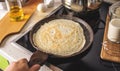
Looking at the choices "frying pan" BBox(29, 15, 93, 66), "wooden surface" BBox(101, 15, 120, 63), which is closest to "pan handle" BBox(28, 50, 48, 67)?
"frying pan" BBox(29, 15, 93, 66)

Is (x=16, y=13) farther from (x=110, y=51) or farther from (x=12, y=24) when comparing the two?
(x=110, y=51)

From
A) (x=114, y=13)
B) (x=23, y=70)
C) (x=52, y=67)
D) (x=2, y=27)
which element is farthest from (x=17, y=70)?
(x=114, y=13)

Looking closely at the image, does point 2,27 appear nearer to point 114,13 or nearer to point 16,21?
point 16,21

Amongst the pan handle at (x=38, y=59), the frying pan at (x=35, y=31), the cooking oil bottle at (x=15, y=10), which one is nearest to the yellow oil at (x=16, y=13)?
the cooking oil bottle at (x=15, y=10)

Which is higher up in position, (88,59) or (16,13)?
(16,13)

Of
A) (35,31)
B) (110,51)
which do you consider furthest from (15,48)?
(110,51)

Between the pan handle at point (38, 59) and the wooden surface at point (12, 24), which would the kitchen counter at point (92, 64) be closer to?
the pan handle at point (38, 59)

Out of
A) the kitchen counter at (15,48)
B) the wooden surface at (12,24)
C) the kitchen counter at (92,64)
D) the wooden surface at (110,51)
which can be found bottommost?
the kitchen counter at (92,64)
